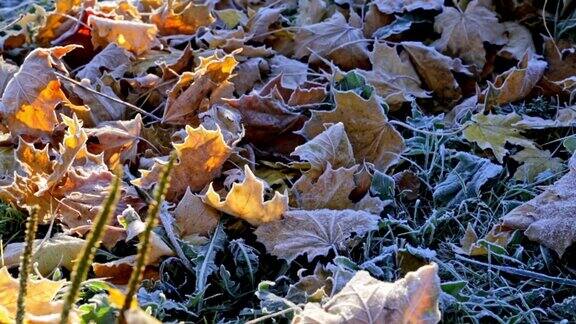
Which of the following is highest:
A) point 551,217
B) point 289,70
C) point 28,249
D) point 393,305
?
point 28,249

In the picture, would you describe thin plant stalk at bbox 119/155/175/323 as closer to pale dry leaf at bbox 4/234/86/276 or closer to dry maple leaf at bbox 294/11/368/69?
pale dry leaf at bbox 4/234/86/276

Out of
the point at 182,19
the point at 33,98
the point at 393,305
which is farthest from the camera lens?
the point at 182,19

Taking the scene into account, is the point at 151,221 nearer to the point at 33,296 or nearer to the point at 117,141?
the point at 33,296

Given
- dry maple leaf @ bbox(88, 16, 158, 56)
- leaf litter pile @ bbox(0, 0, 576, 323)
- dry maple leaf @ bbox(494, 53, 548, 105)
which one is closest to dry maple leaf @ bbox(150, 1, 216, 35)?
leaf litter pile @ bbox(0, 0, 576, 323)

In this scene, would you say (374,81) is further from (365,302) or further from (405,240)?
(365,302)

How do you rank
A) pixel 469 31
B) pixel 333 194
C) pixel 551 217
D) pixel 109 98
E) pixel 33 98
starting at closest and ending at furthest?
pixel 551 217
pixel 333 194
pixel 33 98
pixel 109 98
pixel 469 31

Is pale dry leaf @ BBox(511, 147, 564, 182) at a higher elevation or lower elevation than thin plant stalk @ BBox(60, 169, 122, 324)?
lower

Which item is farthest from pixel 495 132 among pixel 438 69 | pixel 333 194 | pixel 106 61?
pixel 106 61

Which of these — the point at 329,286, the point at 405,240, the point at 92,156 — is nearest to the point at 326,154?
the point at 405,240
